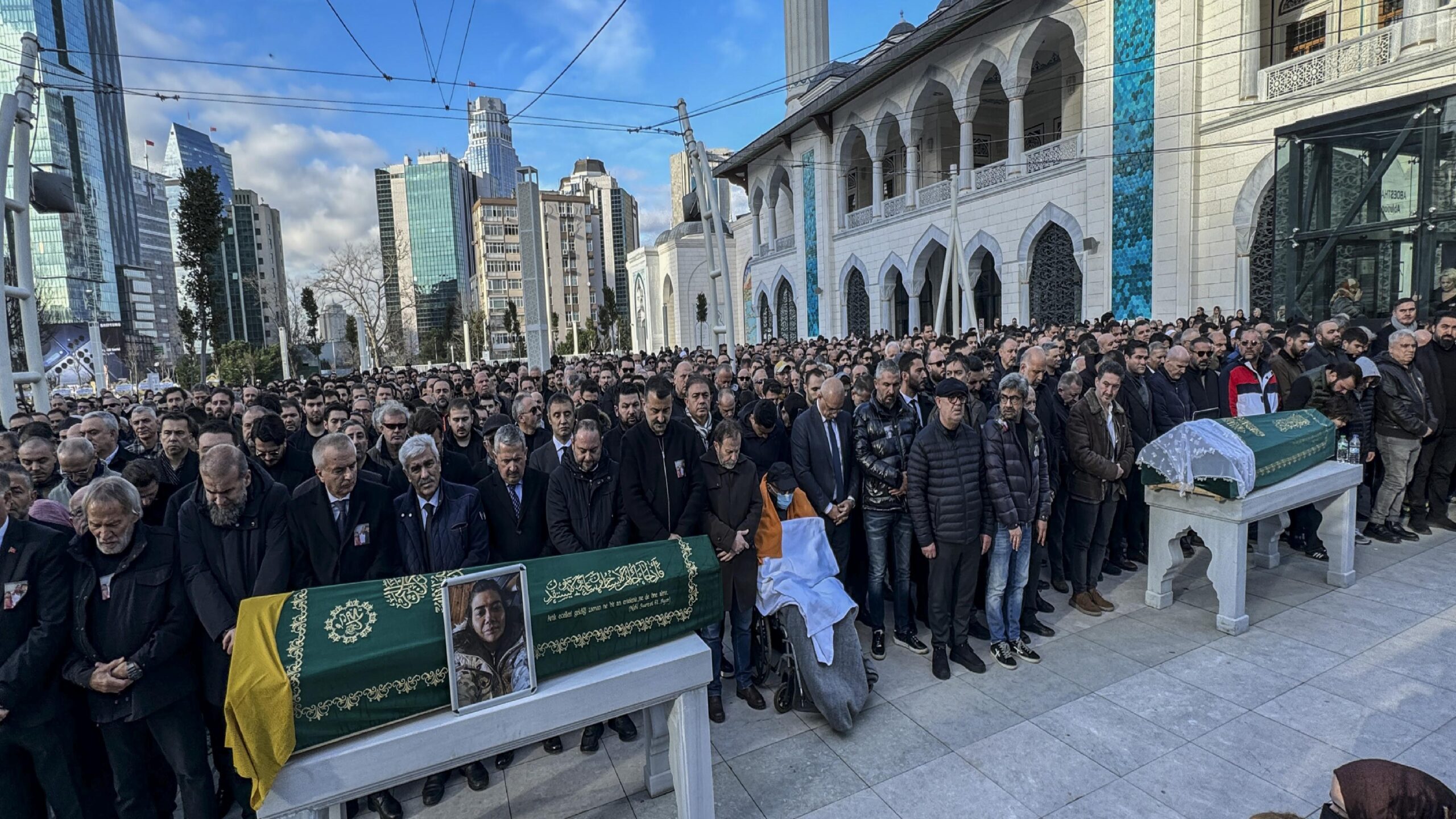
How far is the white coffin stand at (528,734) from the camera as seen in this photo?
2.54 meters

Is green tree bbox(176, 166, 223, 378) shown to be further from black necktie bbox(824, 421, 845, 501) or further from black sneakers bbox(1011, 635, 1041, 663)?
black sneakers bbox(1011, 635, 1041, 663)

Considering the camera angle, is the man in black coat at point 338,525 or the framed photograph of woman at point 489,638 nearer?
the framed photograph of woman at point 489,638

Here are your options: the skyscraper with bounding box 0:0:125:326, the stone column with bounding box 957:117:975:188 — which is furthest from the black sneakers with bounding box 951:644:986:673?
the skyscraper with bounding box 0:0:125:326

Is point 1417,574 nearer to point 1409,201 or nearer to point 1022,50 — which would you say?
point 1409,201

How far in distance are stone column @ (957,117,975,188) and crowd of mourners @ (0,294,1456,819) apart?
17.2 meters

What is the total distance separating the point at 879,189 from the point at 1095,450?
84.2ft

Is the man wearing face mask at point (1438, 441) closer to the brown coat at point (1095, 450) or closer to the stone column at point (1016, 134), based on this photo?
the brown coat at point (1095, 450)

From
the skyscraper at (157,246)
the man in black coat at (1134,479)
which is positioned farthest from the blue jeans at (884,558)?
the skyscraper at (157,246)

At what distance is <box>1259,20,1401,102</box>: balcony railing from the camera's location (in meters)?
13.0

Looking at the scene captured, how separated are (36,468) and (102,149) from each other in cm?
8434

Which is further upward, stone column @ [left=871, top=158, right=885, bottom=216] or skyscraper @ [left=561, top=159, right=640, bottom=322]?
skyscraper @ [left=561, top=159, right=640, bottom=322]

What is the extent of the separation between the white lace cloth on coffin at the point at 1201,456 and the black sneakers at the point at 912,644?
7.62 feet

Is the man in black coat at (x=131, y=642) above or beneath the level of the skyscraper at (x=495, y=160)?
beneath

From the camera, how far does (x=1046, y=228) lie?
837 inches
